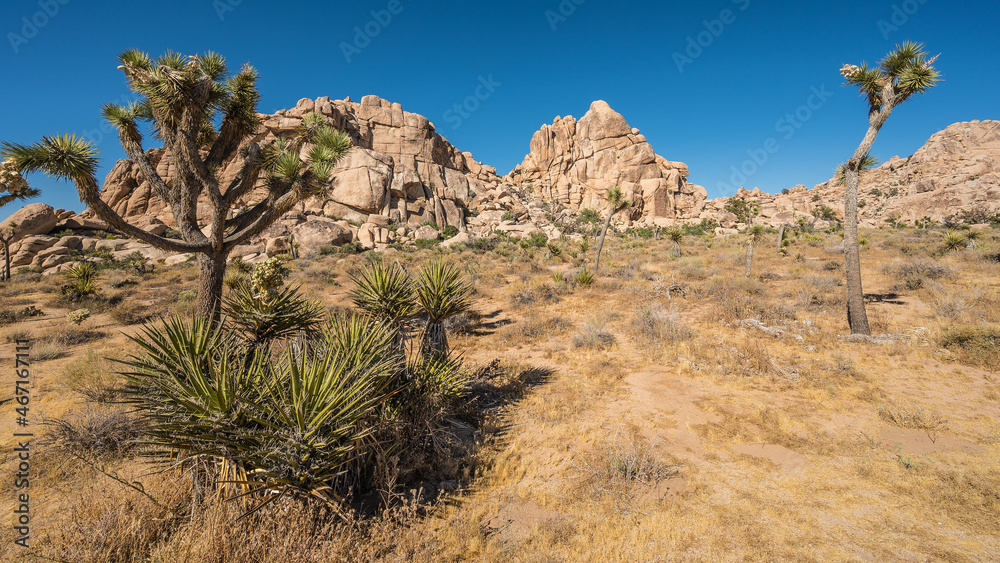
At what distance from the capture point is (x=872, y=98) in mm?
8453

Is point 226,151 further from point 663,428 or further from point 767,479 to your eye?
point 767,479

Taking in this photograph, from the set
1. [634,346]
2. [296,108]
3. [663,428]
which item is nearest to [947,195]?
[634,346]

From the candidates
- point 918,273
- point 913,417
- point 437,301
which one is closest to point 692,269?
point 918,273

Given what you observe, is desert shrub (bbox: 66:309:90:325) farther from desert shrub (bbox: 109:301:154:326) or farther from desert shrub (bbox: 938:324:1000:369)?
desert shrub (bbox: 938:324:1000:369)

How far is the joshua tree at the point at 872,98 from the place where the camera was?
7.85 metres

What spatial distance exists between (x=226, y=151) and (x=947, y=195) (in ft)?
238

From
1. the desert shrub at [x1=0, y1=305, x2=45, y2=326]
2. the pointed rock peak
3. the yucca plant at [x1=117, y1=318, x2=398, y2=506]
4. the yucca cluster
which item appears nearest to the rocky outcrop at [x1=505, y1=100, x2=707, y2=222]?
the pointed rock peak

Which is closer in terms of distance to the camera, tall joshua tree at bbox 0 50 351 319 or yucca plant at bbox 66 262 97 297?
tall joshua tree at bbox 0 50 351 319

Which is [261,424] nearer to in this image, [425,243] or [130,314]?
[130,314]

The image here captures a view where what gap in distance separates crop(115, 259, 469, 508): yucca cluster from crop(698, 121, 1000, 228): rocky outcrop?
48553mm

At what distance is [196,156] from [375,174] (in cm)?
3605

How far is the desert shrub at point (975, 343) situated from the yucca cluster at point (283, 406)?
9.16 m

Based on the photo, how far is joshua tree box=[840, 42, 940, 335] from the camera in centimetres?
785

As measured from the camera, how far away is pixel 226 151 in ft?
23.0
